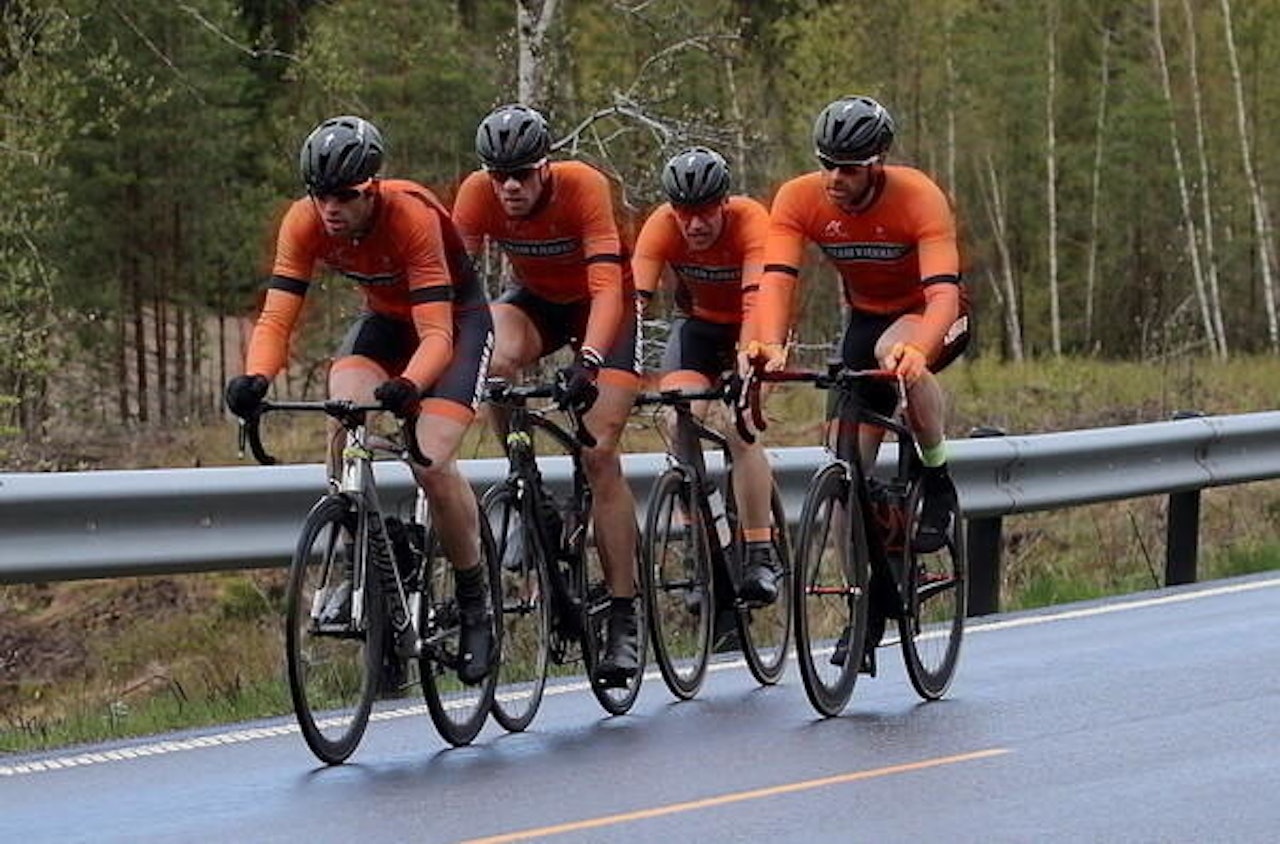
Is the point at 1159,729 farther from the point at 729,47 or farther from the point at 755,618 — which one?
the point at 729,47

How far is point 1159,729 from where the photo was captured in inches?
344

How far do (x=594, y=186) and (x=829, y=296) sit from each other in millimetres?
Result: 37366

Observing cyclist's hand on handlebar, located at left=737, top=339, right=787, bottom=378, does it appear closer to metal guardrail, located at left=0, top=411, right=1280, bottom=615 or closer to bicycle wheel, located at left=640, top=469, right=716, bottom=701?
bicycle wheel, located at left=640, top=469, right=716, bottom=701

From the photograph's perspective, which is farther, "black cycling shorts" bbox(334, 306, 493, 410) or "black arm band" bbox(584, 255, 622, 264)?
"black arm band" bbox(584, 255, 622, 264)

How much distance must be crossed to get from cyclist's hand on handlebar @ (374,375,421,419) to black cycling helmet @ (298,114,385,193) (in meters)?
0.64

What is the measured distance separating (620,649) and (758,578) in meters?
1.04

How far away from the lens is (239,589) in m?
16.0

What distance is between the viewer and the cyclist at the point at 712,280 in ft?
34.1

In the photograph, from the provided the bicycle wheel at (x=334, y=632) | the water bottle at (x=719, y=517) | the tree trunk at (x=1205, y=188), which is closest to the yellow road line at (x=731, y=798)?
the bicycle wheel at (x=334, y=632)

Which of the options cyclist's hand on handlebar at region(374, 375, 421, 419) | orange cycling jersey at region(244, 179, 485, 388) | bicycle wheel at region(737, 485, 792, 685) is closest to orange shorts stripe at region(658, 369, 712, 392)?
bicycle wheel at region(737, 485, 792, 685)

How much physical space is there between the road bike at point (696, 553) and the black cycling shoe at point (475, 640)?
108cm

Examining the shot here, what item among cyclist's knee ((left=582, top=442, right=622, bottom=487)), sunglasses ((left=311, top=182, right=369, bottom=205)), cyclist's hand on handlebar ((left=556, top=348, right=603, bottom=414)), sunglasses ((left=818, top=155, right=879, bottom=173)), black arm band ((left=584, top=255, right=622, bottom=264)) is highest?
sunglasses ((left=818, top=155, right=879, bottom=173))

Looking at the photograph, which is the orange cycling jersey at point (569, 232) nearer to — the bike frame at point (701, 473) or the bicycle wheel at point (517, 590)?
the bicycle wheel at point (517, 590)

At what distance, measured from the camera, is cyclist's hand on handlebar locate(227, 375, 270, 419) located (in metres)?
8.06
